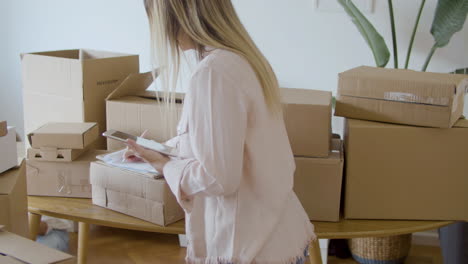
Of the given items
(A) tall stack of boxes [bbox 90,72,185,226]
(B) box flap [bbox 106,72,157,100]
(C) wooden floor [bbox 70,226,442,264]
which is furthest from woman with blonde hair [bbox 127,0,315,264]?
(C) wooden floor [bbox 70,226,442,264]

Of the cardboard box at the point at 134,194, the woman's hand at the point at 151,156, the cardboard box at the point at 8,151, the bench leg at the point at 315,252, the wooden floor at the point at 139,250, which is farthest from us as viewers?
the wooden floor at the point at 139,250

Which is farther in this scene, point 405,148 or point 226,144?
point 405,148

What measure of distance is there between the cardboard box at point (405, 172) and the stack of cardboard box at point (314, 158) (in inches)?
2.1

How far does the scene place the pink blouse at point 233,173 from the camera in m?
1.23

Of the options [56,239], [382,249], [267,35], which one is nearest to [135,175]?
[56,239]

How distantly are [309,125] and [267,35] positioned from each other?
1437mm

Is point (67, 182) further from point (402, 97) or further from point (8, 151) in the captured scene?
point (402, 97)

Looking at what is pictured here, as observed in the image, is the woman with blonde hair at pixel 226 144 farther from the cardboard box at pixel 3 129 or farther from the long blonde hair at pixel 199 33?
the cardboard box at pixel 3 129

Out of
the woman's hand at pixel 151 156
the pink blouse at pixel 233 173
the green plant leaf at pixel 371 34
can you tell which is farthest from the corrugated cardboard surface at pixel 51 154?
the green plant leaf at pixel 371 34

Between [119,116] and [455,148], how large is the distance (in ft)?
3.50

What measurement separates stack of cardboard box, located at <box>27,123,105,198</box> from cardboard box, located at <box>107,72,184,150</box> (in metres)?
0.15

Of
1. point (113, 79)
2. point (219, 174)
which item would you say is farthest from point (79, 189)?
point (219, 174)

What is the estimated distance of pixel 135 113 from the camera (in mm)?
1992

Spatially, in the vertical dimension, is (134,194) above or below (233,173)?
below
